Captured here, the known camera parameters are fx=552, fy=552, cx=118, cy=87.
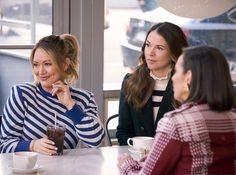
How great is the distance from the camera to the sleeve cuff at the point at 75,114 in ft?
8.73

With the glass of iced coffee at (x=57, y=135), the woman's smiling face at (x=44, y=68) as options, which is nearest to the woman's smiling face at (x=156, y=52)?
the woman's smiling face at (x=44, y=68)

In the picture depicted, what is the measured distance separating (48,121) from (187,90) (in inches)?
41.4

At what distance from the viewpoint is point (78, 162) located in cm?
232

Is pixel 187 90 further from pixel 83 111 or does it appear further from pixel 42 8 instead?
pixel 42 8

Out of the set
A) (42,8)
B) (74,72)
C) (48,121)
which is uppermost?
(42,8)

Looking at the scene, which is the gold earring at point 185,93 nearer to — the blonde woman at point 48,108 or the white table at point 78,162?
the white table at point 78,162

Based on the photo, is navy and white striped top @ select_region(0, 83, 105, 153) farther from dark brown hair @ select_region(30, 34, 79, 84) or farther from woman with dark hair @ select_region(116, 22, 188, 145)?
woman with dark hair @ select_region(116, 22, 188, 145)

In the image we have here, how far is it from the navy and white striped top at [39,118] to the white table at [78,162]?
0.44 feet

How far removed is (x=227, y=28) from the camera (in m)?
4.28

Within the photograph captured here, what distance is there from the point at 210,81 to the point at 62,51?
3.94 ft

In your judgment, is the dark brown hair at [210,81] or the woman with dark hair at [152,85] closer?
the dark brown hair at [210,81]

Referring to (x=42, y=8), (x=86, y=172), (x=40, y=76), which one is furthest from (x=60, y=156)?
(x=42, y=8)

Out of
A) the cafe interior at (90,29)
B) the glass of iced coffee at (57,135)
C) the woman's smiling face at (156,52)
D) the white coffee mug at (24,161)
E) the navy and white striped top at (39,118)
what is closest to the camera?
the white coffee mug at (24,161)

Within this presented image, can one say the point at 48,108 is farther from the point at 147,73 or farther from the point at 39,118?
the point at 147,73
